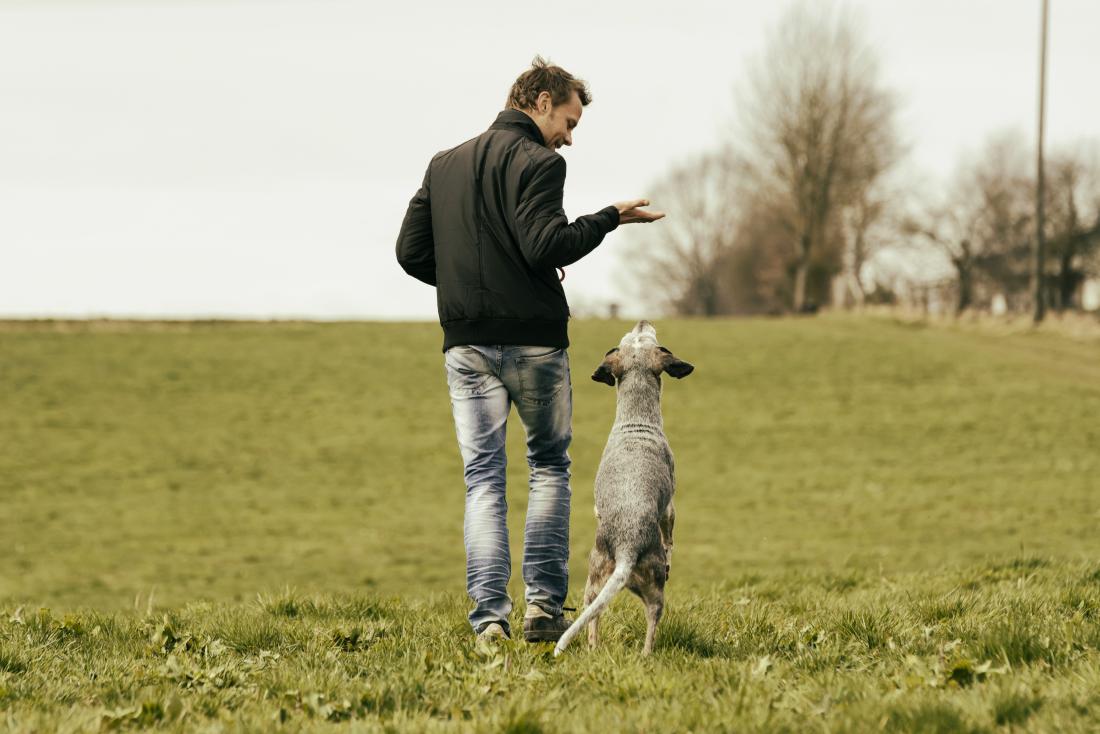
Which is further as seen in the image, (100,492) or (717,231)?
(717,231)

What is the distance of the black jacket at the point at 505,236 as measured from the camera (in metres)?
4.64

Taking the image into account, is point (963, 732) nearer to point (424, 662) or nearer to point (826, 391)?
point (424, 662)

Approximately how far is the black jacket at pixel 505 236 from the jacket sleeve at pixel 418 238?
12 centimetres

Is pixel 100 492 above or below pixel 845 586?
below

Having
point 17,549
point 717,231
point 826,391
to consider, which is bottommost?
point 17,549

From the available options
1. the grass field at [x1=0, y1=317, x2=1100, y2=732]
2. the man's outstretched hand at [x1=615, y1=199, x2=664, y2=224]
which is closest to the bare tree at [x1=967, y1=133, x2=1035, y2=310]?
the grass field at [x1=0, y1=317, x2=1100, y2=732]

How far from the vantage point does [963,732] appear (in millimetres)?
3152

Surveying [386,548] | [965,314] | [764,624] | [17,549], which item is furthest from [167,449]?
[965,314]

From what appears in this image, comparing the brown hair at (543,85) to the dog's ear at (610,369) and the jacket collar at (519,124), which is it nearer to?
the jacket collar at (519,124)

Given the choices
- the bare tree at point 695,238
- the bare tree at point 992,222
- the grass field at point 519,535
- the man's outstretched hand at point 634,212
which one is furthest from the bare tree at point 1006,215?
the man's outstretched hand at point 634,212

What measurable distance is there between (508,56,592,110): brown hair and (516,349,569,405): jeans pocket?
118cm

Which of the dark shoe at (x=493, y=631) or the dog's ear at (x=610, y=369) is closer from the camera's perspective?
the dark shoe at (x=493, y=631)

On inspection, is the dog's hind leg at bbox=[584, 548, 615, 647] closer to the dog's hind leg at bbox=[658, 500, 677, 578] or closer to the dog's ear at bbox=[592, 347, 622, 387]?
the dog's hind leg at bbox=[658, 500, 677, 578]

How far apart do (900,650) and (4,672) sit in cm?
356
